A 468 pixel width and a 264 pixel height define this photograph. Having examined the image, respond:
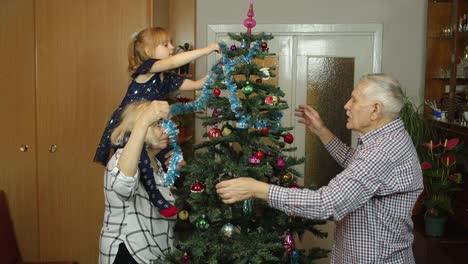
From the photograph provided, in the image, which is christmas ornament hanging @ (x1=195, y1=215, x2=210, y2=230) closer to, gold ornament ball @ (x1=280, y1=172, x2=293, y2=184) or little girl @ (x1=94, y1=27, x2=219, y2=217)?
gold ornament ball @ (x1=280, y1=172, x2=293, y2=184)

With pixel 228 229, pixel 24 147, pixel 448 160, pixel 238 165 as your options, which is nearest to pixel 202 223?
pixel 228 229

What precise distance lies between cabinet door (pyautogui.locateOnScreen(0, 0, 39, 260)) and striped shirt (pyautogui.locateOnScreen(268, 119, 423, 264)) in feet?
7.32

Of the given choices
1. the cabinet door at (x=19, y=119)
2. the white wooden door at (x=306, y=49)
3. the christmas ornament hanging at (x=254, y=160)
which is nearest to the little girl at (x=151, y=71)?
the christmas ornament hanging at (x=254, y=160)

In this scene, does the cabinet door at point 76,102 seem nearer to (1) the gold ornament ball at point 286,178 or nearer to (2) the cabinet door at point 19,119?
(2) the cabinet door at point 19,119

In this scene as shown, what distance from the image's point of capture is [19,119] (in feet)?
11.2

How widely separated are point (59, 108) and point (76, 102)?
0.12 metres

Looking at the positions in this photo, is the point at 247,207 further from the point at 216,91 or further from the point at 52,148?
the point at 52,148

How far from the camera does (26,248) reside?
11.5ft

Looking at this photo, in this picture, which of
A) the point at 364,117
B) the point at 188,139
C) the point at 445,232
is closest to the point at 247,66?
the point at 364,117

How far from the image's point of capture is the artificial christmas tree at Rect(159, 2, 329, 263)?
1.95 metres

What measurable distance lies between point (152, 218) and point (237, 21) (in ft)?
7.45

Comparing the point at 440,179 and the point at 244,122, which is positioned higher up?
the point at 244,122

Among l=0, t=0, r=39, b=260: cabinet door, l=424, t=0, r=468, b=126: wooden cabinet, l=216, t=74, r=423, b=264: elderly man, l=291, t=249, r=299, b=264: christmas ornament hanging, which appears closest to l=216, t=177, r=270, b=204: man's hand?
l=216, t=74, r=423, b=264: elderly man

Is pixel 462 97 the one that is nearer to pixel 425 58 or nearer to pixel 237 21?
pixel 425 58
